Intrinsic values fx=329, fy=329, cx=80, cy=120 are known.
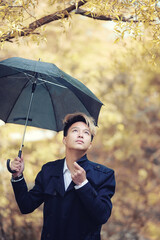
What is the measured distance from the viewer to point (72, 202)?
2.07m

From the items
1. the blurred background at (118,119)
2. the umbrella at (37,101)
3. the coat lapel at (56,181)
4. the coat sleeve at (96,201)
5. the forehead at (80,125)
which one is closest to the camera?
the coat sleeve at (96,201)

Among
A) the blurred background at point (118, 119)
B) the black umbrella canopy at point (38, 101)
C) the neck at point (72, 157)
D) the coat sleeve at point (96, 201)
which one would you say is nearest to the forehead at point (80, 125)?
the neck at point (72, 157)

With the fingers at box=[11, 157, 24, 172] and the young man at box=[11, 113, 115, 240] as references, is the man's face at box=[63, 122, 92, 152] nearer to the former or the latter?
the young man at box=[11, 113, 115, 240]

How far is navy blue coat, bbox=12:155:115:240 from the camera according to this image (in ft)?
6.45

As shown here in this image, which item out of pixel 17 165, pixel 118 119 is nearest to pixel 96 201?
pixel 17 165

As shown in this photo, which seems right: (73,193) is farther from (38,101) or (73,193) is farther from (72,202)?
(38,101)

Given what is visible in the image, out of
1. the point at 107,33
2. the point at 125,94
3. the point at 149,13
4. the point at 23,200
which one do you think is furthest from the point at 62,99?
the point at 107,33

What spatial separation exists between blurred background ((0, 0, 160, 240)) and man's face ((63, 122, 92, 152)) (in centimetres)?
443

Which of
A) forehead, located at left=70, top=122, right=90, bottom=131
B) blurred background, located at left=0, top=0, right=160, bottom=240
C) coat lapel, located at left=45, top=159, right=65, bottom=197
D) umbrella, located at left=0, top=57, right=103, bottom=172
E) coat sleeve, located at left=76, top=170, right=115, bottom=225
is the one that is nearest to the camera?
coat sleeve, located at left=76, top=170, right=115, bottom=225

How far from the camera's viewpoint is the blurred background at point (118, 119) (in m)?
7.10

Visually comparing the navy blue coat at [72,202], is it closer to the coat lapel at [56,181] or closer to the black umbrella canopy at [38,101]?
the coat lapel at [56,181]

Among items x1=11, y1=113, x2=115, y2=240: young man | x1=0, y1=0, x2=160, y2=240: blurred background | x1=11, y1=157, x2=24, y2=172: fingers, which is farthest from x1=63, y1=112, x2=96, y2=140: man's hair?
x1=0, y1=0, x2=160, y2=240: blurred background

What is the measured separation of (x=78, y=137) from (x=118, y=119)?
214 inches

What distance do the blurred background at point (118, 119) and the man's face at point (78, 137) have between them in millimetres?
4429
